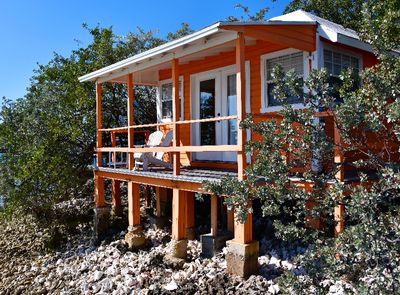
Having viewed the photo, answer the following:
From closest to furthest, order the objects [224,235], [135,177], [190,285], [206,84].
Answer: [190,285] → [224,235] → [135,177] → [206,84]

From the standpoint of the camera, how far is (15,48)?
21156 millimetres

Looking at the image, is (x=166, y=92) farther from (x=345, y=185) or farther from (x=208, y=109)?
(x=345, y=185)

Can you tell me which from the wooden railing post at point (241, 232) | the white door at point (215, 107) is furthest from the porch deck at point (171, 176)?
the white door at point (215, 107)

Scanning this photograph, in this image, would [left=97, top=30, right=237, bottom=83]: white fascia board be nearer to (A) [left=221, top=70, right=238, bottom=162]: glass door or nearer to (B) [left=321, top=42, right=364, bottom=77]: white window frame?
(A) [left=221, top=70, right=238, bottom=162]: glass door

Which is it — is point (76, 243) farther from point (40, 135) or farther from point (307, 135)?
point (307, 135)

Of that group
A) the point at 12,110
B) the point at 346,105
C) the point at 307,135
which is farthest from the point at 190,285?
the point at 12,110

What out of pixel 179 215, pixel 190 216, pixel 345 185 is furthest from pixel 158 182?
pixel 345 185

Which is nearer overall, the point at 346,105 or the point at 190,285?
the point at 346,105

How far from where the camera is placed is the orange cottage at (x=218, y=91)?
238 inches

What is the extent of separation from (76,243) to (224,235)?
486 cm

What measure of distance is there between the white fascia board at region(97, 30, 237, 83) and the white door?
169 cm

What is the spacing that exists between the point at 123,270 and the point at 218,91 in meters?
4.47

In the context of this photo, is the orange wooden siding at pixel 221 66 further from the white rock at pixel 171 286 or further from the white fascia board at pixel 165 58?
the white rock at pixel 171 286

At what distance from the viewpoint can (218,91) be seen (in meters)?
9.06
